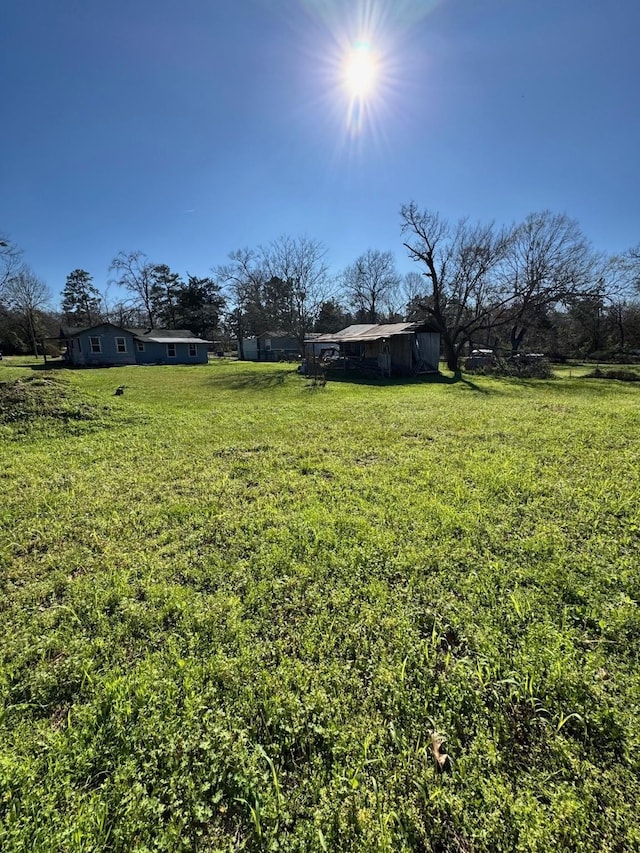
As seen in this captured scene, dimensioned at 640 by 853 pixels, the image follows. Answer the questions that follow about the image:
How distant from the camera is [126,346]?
29266mm

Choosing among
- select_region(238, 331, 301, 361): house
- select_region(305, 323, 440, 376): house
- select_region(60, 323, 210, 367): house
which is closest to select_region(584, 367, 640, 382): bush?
select_region(305, 323, 440, 376): house

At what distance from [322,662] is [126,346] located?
32402mm

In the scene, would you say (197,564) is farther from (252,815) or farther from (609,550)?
(609,550)

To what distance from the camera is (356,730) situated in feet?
5.87

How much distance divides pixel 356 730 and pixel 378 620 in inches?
29.1

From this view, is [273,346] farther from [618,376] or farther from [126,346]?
[618,376]

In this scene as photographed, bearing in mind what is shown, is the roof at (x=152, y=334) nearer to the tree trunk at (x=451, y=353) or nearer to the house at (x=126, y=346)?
the house at (x=126, y=346)

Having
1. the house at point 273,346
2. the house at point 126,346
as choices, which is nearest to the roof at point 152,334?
the house at point 126,346

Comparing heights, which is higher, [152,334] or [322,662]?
[152,334]

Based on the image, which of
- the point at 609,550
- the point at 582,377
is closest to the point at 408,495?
the point at 609,550

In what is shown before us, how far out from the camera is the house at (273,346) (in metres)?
38.2

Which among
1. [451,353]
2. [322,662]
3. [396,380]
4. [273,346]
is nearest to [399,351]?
[396,380]

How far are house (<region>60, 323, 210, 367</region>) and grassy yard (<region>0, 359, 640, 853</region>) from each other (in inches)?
1058

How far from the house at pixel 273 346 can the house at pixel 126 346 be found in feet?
23.2
